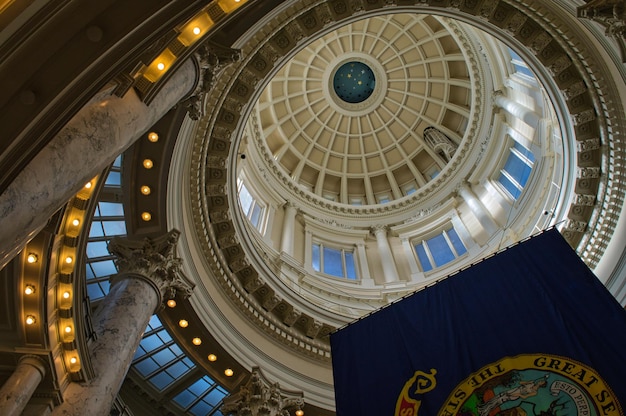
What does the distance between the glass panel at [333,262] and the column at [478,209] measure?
24.8 feet

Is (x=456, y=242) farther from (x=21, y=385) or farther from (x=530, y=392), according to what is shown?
(x=21, y=385)

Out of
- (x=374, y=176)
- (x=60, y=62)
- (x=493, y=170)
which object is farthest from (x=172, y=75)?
(x=374, y=176)

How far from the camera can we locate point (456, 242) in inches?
952

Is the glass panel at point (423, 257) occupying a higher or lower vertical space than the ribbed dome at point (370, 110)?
lower

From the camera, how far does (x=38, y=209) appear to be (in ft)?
16.8

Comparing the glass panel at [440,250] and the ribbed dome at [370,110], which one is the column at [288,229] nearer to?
the ribbed dome at [370,110]

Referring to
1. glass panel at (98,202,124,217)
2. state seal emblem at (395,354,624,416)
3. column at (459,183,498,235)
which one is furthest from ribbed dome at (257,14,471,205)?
state seal emblem at (395,354,624,416)

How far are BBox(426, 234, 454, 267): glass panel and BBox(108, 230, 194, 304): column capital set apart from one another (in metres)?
15.8

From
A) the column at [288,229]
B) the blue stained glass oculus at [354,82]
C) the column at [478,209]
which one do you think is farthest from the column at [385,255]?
the blue stained glass oculus at [354,82]

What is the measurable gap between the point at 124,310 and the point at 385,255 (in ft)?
56.9

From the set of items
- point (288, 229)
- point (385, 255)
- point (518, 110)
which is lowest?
point (385, 255)

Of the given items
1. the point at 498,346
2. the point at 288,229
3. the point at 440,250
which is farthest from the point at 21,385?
the point at 440,250

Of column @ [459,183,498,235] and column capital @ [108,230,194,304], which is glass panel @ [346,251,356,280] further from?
column capital @ [108,230,194,304]

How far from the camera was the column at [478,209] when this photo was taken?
69.6 ft
